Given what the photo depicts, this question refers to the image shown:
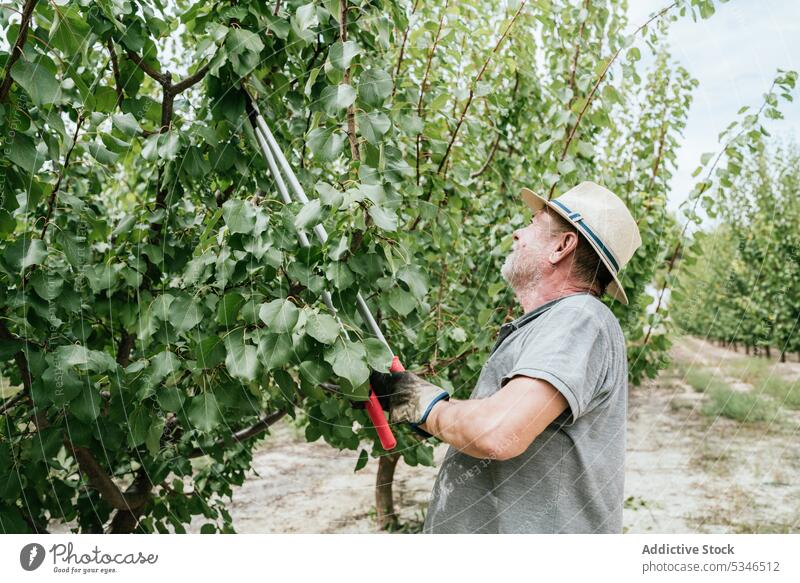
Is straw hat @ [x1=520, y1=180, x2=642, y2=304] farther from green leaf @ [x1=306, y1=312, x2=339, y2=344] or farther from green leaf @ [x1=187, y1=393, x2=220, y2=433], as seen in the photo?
green leaf @ [x1=187, y1=393, x2=220, y2=433]

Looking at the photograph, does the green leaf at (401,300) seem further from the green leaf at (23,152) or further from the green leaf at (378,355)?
the green leaf at (23,152)

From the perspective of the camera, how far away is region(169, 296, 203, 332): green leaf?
1225 millimetres

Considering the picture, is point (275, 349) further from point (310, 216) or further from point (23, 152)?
point (23, 152)

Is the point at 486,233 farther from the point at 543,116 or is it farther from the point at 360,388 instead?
the point at 360,388

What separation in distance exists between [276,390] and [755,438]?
4538 millimetres

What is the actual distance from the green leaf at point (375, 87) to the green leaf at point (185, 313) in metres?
0.50

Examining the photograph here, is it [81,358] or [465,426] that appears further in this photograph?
[81,358]

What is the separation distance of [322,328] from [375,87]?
0.45 meters

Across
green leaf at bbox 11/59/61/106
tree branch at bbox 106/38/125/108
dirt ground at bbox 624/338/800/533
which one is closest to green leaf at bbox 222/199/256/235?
green leaf at bbox 11/59/61/106

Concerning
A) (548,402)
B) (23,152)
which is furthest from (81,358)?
(548,402)

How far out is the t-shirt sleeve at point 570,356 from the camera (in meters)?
0.99

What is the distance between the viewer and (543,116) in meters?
2.69

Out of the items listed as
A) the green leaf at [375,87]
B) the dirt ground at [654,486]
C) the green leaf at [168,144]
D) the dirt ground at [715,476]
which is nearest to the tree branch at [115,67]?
the green leaf at [168,144]

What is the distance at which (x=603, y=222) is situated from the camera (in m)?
1.24
